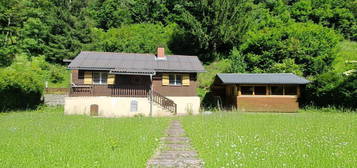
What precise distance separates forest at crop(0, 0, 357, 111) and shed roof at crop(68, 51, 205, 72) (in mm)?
5671

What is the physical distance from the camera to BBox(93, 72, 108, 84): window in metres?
18.7

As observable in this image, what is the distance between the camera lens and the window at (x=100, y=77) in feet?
61.4

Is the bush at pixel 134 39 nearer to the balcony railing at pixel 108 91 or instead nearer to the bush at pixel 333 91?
the balcony railing at pixel 108 91

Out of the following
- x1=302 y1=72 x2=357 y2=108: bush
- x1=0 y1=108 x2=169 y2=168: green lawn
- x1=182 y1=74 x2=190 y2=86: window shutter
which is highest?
→ x1=182 y1=74 x2=190 y2=86: window shutter

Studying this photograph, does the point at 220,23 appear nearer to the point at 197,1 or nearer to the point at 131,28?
the point at 197,1

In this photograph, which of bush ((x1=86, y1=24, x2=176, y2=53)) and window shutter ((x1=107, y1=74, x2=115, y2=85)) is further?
bush ((x1=86, y1=24, x2=176, y2=53))

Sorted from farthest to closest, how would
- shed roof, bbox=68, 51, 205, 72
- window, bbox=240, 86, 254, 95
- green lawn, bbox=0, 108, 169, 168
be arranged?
window, bbox=240, 86, 254, 95 → shed roof, bbox=68, 51, 205, 72 → green lawn, bbox=0, 108, 169, 168

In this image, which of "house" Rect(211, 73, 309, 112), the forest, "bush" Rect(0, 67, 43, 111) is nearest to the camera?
"bush" Rect(0, 67, 43, 111)

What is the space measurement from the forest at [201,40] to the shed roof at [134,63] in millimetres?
5671

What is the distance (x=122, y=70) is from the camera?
17.9 metres

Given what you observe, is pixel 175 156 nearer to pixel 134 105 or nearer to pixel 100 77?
pixel 134 105

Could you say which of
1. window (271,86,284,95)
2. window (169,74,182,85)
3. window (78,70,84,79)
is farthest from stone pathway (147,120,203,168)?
window (271,86,284,95)

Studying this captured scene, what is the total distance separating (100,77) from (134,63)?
3122mm

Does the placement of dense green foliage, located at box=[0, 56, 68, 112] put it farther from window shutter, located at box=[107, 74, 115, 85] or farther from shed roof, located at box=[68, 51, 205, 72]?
window shutter, located at box=[107, 74, 115, 85]
